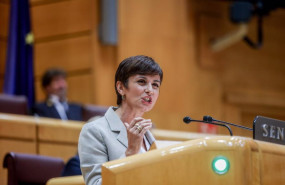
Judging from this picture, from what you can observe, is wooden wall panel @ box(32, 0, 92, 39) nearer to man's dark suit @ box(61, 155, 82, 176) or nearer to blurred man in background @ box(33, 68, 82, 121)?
blurred man in background @ box(33, 68, 82, 121)

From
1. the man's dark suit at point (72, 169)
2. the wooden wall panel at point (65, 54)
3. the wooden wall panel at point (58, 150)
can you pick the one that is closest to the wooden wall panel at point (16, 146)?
the wooden wall panel at point (58, 150)

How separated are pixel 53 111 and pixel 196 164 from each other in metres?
2.79

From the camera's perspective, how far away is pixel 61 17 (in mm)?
5273

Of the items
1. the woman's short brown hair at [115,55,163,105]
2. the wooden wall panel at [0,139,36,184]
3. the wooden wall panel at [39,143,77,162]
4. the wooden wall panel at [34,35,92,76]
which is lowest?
the wooden wall panel at [39,143,77,162]

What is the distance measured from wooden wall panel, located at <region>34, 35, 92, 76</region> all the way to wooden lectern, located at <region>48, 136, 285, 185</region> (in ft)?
11.6

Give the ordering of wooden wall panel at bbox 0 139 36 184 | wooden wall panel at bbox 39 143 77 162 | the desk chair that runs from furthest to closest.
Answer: wooden wall panel at bbox 39 143 77 162
wooden wall panel at bbox 0 139 36 184
the desk chair

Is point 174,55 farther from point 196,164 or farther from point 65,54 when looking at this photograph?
point 196,164

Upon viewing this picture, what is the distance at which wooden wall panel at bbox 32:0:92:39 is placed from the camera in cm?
517

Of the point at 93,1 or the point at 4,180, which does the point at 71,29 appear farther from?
the point at 4,180

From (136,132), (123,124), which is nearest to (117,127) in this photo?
(123,124)

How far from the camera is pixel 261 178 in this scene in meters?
1.64

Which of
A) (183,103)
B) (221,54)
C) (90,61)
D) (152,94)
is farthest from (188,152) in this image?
(221,54)

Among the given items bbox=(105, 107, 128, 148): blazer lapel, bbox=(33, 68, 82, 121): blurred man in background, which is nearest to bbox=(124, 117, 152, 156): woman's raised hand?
bbox=(105, 107, 128, 148): blazer lapel

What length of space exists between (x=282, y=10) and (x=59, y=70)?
8.91 ft
